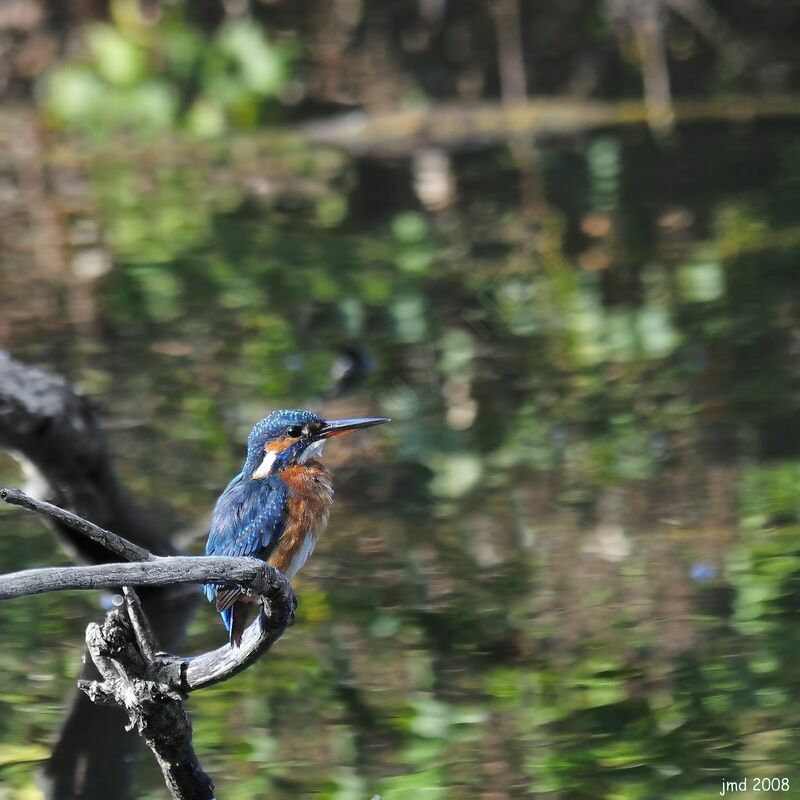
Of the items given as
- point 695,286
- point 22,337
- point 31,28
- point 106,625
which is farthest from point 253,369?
point 31,28

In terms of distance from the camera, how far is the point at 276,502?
3348mm

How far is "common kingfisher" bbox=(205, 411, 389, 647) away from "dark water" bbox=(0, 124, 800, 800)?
35.0 inches

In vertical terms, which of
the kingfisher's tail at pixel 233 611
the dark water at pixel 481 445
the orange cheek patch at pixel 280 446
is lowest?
the kingfisher's tail at pixel 233 611

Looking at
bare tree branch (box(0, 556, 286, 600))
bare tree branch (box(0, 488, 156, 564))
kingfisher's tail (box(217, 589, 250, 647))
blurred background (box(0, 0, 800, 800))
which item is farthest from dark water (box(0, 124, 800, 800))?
bare tree branch (box(0, 488, 156, 564))

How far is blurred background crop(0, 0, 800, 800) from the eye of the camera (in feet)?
14.1

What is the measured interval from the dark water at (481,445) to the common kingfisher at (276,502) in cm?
89

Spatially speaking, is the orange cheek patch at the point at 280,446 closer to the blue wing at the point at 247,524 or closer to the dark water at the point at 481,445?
the blue wing at the point at 247,524

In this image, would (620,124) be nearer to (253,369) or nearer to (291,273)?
(291,273)

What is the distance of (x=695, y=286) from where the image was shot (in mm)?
7723

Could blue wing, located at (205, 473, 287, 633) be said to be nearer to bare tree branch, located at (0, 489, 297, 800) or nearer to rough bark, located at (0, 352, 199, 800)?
bare tree branch, located at (0, 489, 297, 800)

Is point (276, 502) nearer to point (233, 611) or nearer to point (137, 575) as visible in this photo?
point (233, 611)

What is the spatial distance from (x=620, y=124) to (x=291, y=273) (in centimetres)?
373

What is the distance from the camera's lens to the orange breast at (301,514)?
339 centimetres

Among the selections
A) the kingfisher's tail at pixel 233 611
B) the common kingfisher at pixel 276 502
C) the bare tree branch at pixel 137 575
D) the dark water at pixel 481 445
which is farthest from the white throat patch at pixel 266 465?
the dark water at pixel 481 445
